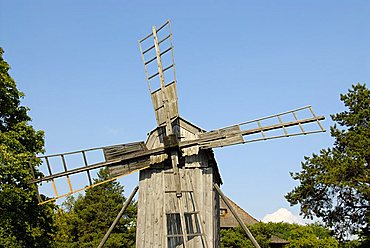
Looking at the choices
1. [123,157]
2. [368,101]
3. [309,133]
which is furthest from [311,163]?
[123,157]

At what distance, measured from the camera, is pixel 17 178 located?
1608 cm

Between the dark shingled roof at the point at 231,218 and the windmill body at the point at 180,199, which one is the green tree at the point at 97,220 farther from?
the windmill body at the point at 180,199

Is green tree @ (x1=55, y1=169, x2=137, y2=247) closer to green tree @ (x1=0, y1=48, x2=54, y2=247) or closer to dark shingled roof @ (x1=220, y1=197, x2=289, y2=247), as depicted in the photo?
dark shingled roof @ (x1=220, y1=197, x2=289, y2=247)

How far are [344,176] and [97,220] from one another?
Answer: 2204 centimetres

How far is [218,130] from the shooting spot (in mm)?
11586

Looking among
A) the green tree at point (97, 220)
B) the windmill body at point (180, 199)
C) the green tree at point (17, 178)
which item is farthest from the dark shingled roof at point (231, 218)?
the windmill body at point (180, 199)

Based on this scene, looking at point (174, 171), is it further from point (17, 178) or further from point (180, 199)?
point (17, 178)

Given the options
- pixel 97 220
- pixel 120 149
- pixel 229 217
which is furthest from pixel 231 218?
pixel 120 149

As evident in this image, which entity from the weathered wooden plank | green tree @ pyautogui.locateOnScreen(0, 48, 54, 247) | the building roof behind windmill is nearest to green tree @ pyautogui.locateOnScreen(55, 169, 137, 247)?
the building roof behind windmill

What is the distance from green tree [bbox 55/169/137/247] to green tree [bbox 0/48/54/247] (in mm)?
16510

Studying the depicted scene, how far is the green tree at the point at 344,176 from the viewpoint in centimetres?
1942

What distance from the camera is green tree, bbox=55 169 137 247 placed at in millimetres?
34156

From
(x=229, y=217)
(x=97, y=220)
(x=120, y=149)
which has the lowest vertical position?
(x=229, y=217)

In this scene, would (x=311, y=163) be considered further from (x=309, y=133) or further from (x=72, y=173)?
(x=72, y=173)
